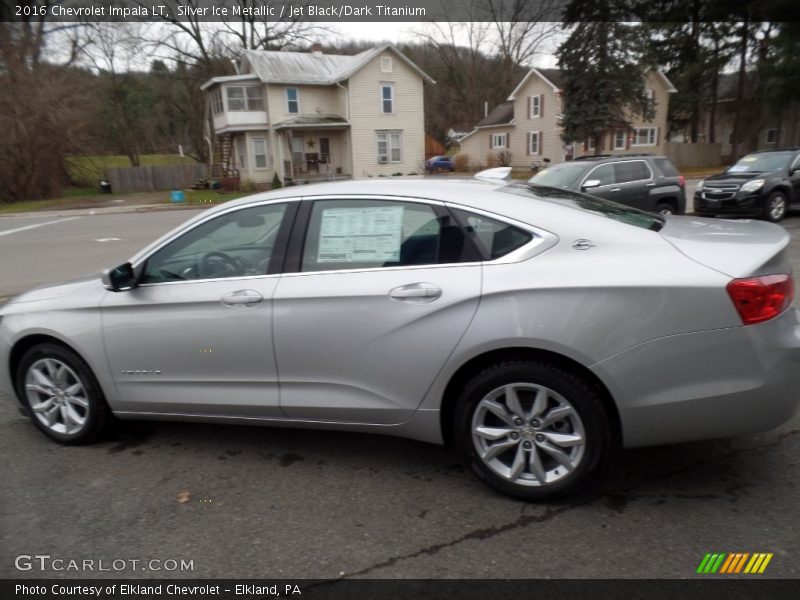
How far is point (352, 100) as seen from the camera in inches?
1375

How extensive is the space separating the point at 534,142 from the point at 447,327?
4283 centimetres

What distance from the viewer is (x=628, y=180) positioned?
11.1 metres

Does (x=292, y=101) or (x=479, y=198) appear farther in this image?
(x=292, y=101)

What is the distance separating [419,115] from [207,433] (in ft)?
116

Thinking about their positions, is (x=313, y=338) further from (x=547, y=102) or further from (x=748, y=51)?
(x=748, y=51)

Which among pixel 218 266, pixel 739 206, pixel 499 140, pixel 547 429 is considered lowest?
pixel 547 429

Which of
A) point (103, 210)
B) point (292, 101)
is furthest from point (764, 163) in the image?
point (292, 101)

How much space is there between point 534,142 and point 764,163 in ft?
102

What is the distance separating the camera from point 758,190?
1214 centimetres

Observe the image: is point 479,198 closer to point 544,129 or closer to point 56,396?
point 56,396

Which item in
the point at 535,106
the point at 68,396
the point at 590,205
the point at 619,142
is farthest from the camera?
the point at 535,106

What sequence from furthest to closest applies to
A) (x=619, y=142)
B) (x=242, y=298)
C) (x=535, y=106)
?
(x=535, y=106) → (x=619, y=142) → (x=242, y=298)

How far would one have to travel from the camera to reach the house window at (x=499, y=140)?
46156mm

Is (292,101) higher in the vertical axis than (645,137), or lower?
higher
